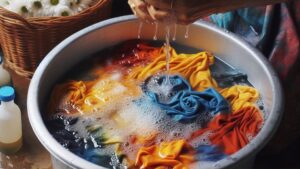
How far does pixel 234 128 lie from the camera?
55.1 inches

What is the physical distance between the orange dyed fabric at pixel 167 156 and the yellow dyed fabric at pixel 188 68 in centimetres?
28

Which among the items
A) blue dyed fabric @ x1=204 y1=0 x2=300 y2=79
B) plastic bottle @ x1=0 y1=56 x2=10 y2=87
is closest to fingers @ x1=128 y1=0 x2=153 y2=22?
blue dyed fabric @ x1=204 y1=0 x2=300 y2=79

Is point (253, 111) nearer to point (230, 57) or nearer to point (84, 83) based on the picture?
point (230, 57)

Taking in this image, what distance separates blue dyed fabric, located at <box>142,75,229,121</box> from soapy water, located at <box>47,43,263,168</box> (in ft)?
0.05

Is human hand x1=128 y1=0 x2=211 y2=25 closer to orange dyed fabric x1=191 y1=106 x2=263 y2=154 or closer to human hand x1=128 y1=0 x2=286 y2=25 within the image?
human hand x1=128 y1=0 x2=286 y2=25

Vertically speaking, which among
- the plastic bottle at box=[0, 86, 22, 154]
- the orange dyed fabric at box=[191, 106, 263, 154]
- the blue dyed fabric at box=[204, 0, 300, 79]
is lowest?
the plastic bottle at box=[0, 86, 22, 154]

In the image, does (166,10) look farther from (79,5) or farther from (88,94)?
(79,5)

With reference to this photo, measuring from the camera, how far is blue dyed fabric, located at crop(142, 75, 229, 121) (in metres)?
1.44

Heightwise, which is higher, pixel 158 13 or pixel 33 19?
pixel 158 13

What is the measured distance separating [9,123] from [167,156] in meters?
0.67

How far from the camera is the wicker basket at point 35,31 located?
1784mm

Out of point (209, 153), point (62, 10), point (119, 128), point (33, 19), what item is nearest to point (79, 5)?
point (62, 10)

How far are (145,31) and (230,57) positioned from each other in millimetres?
334

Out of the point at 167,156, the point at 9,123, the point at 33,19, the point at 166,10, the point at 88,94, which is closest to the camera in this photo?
the point at 166,10
